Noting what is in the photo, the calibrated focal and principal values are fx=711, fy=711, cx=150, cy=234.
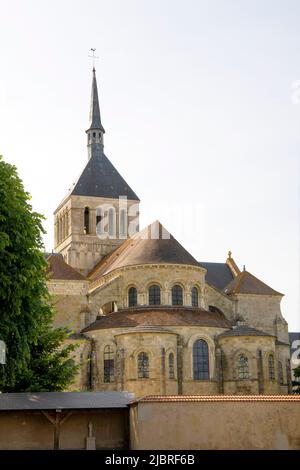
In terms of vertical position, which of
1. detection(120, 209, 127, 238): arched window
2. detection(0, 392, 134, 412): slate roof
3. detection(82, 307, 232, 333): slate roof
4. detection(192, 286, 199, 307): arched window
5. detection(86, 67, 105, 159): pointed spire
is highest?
detection(86, 67, 105, 159): pointed spire

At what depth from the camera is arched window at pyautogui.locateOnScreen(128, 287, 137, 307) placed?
46809 millimetres

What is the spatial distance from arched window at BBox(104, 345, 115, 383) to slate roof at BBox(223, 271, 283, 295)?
42.7ft

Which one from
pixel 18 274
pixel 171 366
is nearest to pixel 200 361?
pixel 171 366

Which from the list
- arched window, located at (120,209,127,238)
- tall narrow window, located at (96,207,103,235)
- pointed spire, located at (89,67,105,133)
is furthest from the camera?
pointed spire, located at (89,67,105,133)

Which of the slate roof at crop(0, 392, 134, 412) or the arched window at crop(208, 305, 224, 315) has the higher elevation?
the arched window at crop(208, 305, 224, 315)

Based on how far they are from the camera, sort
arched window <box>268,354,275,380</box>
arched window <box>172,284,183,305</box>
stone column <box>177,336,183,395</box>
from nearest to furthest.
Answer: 1. stone column <box>177,336,183,395</box>
2. arched window <box>268,354,275,380</box>
3. arched window <box>172,284,183,305</box>

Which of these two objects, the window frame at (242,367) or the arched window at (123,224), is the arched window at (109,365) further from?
the arched window at (123,224)

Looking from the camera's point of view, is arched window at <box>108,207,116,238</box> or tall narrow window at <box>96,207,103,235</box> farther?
arched window at <box>108,207,116,238</box>

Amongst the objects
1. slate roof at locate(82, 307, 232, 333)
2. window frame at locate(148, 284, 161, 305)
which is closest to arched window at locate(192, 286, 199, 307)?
slate roof at locate(82, 307, 232, 333)

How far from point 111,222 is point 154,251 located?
16306mm

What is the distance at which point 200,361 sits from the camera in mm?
43000

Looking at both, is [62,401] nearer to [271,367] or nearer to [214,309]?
[271,367]

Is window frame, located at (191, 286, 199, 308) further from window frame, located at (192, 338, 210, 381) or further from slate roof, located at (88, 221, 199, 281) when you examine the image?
window frame, located at (192, 338, 210, 381)
